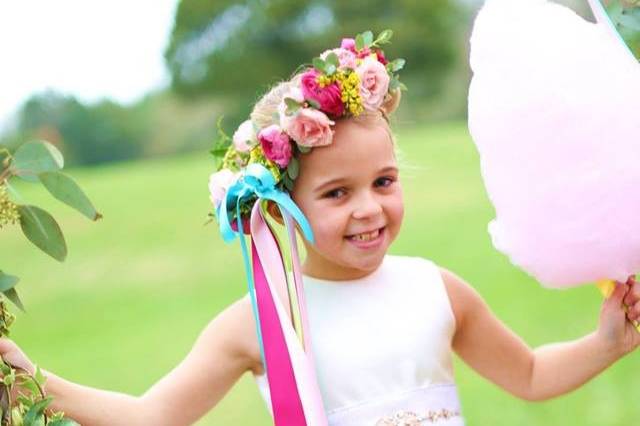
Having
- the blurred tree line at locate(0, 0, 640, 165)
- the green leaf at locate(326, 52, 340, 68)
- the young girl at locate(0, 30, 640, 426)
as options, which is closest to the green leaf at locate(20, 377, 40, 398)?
the young girl at locate(0, 30, 640, 426)

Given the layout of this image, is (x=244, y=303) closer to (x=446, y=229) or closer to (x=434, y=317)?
(x=434, y=317)

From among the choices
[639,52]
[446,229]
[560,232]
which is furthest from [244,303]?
[446,229]

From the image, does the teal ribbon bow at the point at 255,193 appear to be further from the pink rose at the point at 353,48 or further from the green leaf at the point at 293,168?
the pink rose at the point at 353,48

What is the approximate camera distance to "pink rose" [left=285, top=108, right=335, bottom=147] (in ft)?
7.93

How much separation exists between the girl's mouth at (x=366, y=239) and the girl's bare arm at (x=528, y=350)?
267 millimetres

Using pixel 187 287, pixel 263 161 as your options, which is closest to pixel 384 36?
pixel 263 161

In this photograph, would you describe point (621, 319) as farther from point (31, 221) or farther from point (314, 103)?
point (31, 221)

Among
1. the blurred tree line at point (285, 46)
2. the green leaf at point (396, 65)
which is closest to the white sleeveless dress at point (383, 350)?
the green leaf at point (396, 65)

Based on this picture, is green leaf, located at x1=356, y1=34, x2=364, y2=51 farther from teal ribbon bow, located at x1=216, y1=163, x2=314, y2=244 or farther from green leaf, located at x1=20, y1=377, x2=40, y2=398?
green leaf, located at x1=20, y1=377, x2=40, y2=398

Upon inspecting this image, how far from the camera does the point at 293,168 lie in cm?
249

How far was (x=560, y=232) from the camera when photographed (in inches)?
87.2

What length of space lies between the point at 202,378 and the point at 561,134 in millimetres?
977

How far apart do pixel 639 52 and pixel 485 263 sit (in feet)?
25.9

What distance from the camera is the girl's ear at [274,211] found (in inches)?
102
